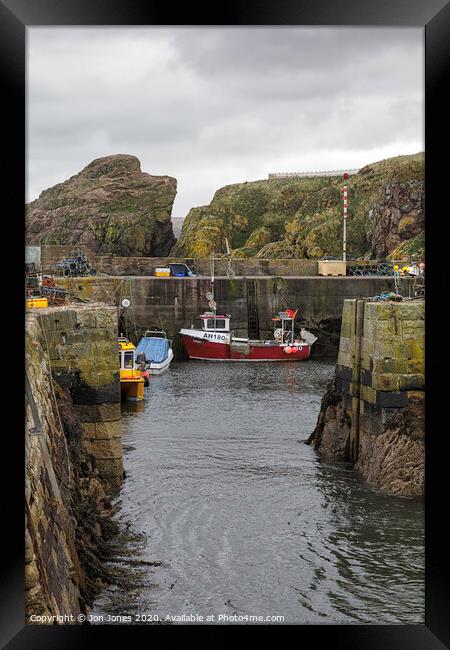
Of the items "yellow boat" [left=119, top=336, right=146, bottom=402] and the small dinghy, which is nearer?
"yellow boat" [left=119, top=336, right=146, bottom=402]

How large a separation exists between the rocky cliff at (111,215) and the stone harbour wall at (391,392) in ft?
188

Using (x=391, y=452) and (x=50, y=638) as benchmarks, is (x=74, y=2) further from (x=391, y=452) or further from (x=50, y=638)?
(x=391, y=452)

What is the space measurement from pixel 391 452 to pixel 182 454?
5660 millimetres

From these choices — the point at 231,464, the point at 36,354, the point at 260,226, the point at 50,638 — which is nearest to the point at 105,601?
the point at 36,354

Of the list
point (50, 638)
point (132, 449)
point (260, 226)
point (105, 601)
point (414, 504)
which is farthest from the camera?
point (260, 226)

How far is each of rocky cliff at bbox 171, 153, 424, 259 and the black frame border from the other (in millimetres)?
49492

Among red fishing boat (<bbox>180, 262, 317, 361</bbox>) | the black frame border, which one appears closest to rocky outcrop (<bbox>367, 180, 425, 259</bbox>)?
red fishing boat (<bbox>180, 262, 317, 361</bbox>)

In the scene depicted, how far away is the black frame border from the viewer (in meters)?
6.75

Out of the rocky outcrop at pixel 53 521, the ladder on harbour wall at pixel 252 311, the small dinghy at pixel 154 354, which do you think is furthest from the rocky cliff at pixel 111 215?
the rocky outcrop at pixel 53 521

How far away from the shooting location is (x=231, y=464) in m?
19.1

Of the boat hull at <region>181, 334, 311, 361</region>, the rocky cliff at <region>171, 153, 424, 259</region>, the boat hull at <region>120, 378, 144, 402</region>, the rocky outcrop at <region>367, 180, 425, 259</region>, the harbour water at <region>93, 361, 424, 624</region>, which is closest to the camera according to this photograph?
the harbour water at <region>93, 361, 424, 624</region>

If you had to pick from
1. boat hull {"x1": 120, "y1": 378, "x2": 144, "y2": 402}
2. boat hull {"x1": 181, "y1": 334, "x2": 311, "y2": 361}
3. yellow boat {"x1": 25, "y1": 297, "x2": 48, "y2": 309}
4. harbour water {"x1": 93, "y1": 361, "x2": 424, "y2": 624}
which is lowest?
harbour water {"x1": 93, "y1": 361, "x2": 424, "y2": 624}

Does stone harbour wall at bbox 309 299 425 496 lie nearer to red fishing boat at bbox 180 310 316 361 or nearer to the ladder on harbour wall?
red fishing boat at bbox 180 310 316 361

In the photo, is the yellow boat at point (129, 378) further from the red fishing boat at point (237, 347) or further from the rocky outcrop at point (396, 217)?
the rocky outcrop at point (396, 217)
